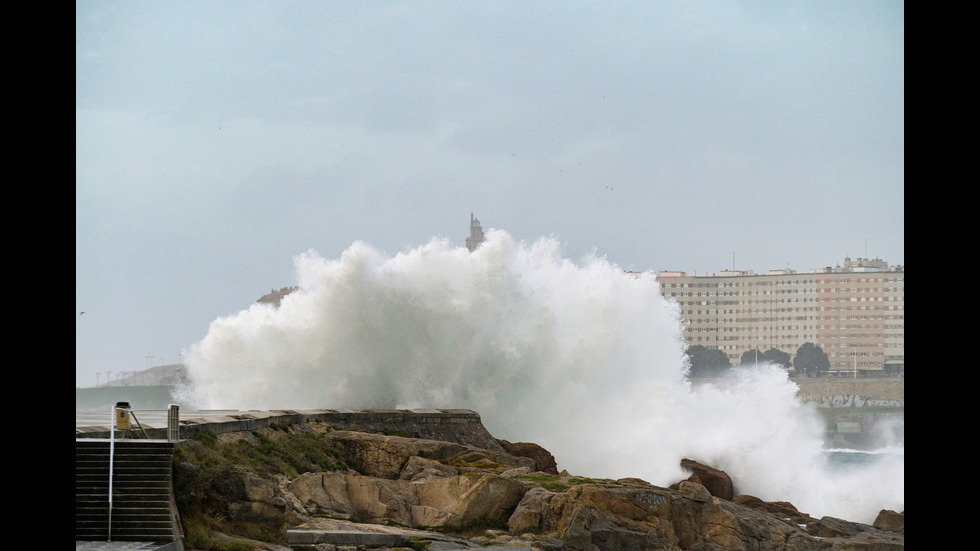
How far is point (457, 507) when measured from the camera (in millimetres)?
16219

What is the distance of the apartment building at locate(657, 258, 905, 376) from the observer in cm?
10306

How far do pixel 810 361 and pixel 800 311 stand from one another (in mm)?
5976

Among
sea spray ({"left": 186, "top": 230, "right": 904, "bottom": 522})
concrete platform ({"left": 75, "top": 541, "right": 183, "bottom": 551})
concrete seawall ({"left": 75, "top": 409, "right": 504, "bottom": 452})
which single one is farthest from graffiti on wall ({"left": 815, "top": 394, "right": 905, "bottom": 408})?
concrete platform ({"left": 75, "top": 541, "right": 183, "bottom": 551})

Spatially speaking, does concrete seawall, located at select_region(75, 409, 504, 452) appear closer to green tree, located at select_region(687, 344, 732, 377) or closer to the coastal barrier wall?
the coastal barrier wall

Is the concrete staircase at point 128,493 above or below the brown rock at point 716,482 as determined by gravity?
above

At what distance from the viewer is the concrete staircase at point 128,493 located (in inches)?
491

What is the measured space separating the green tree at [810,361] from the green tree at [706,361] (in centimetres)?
658

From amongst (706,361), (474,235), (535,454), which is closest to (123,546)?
(535,454)

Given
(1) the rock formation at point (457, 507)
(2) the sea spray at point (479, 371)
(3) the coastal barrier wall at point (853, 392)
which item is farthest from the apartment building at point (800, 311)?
(1) the rock formation at point (457, 507)

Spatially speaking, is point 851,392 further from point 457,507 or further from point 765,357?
point 457,507

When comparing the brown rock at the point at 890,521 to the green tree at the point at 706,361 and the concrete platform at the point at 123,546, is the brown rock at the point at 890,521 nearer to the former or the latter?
the concrete platform at the point at 123,546
